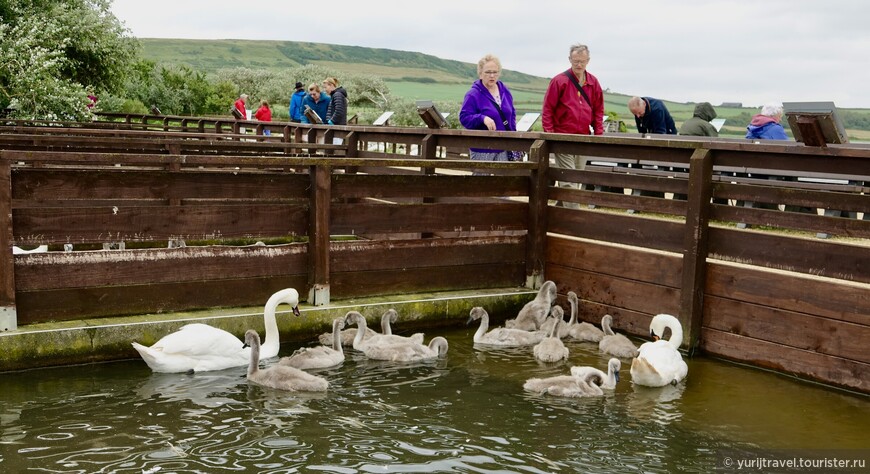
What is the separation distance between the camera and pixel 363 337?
399 inches

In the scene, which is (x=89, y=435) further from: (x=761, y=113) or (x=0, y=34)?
(x=0, y=34)

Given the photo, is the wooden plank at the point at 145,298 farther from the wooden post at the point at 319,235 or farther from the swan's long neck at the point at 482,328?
the swan's long neck at the point at 482,328

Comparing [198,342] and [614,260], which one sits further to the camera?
[614,260]

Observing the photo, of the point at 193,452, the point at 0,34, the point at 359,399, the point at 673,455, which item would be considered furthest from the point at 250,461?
the point at 0,34

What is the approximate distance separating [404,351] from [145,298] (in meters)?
2.64

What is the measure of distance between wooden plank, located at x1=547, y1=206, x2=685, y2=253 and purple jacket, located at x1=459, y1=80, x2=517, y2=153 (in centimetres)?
195

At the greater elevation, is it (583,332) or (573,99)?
(573,99)

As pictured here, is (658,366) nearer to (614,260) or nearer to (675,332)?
(675,332)

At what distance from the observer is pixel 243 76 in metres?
88.9

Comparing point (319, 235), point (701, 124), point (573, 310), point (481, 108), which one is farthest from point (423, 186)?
point (701, 124)

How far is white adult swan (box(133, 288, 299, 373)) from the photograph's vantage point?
8.89m

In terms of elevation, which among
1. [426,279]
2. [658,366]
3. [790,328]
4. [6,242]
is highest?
[6,242]

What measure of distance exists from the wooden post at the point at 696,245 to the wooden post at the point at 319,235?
3860mm

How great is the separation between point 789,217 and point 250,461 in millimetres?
5728
